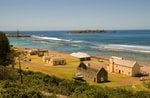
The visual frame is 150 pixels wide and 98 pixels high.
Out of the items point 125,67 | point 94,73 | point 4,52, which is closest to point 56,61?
point 4,52

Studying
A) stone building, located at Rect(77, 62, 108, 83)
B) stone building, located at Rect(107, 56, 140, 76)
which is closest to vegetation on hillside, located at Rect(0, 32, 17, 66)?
stone building, located at Rect(77, 62, 108, 83)

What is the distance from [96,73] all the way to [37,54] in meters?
35.2

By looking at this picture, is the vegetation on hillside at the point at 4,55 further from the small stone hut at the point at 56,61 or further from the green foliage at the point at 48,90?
the green foliage at the point at 48,90

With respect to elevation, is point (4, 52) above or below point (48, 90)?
above

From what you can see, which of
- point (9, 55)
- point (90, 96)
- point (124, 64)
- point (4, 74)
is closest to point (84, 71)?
point (124, 64)

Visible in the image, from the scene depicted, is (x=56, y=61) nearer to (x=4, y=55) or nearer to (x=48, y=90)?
(x=4, y=55)

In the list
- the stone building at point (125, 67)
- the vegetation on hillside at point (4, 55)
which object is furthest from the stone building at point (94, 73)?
the vegetation on hillside at point (4, 55)

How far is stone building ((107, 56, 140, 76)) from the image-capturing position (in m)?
42.2

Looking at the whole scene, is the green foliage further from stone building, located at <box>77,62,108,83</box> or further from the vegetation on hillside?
the vegetation on hillside

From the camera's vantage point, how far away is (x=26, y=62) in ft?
186

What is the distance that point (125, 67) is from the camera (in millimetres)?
43344

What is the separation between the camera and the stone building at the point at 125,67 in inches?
1660

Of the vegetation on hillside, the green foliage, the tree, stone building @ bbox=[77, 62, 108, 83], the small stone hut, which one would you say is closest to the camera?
the green foliage

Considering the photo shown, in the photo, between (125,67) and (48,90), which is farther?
(125,67)
